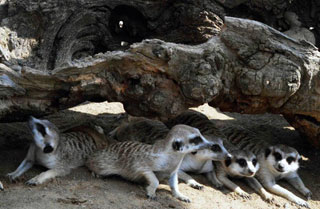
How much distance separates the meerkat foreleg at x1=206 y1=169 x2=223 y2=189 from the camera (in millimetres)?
3839

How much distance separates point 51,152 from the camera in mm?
3500

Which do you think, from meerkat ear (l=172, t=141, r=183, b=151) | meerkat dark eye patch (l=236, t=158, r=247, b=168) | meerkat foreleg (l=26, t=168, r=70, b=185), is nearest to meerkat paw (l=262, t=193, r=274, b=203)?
meerkat dark eye patch (l=236, t=158, r=247, b=168)

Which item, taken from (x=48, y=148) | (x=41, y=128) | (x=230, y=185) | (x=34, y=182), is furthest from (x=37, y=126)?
(x=230, y=185)

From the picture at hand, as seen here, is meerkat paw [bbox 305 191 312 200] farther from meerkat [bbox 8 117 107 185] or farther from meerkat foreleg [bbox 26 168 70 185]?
meerkat foreleg [bbox 26 168 70 185]

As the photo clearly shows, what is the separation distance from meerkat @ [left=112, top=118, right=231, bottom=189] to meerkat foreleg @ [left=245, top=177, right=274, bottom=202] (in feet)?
1.38

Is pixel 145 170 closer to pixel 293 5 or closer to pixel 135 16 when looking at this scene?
pixel 135 16

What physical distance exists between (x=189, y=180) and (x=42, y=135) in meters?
1.36

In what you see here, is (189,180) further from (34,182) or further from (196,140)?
(34,182)

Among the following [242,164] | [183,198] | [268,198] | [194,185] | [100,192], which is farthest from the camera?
[242,164]

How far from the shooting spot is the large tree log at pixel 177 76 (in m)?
3.31

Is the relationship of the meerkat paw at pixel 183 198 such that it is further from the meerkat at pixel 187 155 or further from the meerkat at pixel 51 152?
the meerkat at pixel 51 152

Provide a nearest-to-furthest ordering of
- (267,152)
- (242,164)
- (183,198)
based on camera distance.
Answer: (183,198)
(242,164)
(267,152)

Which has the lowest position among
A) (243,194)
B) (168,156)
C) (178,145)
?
(243,194)

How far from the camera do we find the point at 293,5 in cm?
513
